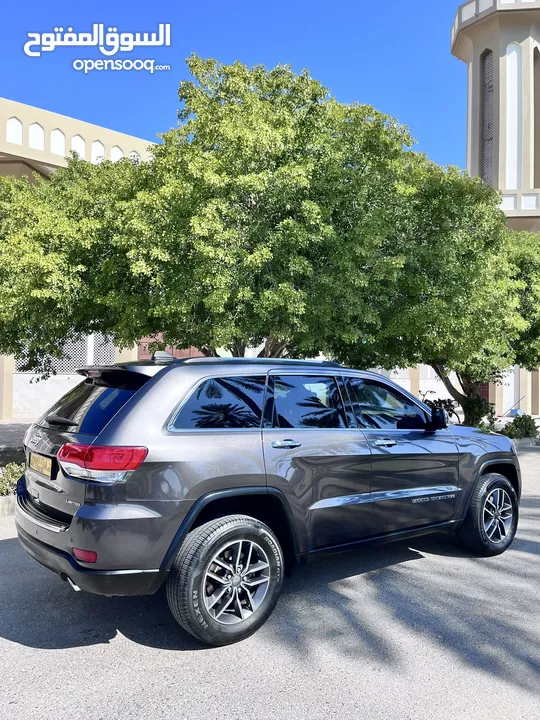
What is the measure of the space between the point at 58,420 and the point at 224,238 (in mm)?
5614

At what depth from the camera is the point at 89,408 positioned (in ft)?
12.8

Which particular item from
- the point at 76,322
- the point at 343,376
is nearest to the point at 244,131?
the point at 76,322

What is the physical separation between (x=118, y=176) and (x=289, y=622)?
936 centimetres

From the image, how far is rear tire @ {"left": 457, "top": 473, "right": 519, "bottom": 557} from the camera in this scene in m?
5.48

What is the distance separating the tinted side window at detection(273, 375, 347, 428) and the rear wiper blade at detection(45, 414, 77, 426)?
1332 mm

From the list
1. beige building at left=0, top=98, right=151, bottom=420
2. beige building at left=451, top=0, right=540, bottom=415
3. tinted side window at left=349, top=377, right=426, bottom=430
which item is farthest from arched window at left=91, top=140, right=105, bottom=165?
beige building at left=451, top=0, right=540, bottom=415

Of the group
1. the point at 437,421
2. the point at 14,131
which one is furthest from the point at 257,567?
the point at 14,131

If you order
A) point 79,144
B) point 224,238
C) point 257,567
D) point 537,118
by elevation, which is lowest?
point 257,567

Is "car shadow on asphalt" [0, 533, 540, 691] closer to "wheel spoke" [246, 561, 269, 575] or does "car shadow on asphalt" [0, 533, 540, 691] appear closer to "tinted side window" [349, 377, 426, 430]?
"wheel spoke" [246, 561, 269, 575]

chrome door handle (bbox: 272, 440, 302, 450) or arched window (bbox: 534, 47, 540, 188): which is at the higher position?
arched window (bbox: 534, 47, 540, 188)

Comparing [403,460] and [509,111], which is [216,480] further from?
[509,111]

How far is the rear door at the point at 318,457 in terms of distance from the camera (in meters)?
4.10

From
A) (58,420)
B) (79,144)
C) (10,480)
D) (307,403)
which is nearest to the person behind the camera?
(58,420)

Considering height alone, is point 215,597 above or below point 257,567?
below
